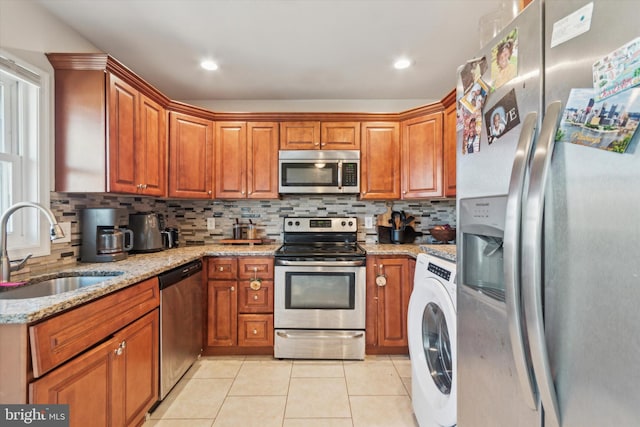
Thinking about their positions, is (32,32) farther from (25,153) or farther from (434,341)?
(434,341)

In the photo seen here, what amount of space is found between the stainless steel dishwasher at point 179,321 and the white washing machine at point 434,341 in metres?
1.51

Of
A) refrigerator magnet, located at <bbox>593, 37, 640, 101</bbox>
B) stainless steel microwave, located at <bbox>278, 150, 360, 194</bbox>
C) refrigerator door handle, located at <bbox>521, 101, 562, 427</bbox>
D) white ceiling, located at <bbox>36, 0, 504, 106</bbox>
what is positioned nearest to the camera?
refrigerator magnet, located at <bbox>593, 37, 640, 101</bbox>

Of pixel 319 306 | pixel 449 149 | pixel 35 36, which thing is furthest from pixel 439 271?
pixel 35 36

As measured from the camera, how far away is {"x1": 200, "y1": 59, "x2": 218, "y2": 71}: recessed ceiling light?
234 centimetres

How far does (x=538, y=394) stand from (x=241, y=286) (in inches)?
85.7

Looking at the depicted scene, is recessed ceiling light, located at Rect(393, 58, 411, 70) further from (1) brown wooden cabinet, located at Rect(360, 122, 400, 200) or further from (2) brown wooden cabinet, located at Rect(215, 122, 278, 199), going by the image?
(2) brown wooden cabinet, located at Rect(215, 122, 278, 199)

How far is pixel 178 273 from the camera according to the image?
2021 mm

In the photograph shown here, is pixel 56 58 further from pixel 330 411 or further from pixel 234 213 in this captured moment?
pixel 330 411

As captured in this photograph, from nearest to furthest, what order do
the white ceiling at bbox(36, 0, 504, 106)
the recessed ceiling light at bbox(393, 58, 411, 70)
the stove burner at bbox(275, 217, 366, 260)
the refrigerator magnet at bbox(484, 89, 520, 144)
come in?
the refrigerator magnet at bbox(484, 89, 520, 144) → the white ceiling at bbox(36, 0, 504, 106) → the recessed ceiling light at bbox(393, 58, 411, 70) → the stove burner at bbox(275, 217, 366, 260)

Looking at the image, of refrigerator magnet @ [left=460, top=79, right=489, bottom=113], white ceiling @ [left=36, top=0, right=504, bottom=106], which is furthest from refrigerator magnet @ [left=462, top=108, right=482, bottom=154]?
white ceiling @ [left=36, top=0, right=504, bottom=106]

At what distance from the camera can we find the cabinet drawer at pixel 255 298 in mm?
2523

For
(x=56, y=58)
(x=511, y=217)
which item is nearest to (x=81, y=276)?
(x=56, y=58)

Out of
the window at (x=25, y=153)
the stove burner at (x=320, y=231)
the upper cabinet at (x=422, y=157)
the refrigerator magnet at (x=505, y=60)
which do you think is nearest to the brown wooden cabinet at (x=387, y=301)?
the stove burner at (x=320, y=231)

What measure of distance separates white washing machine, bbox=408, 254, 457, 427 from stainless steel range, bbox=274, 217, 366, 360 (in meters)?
0.81
